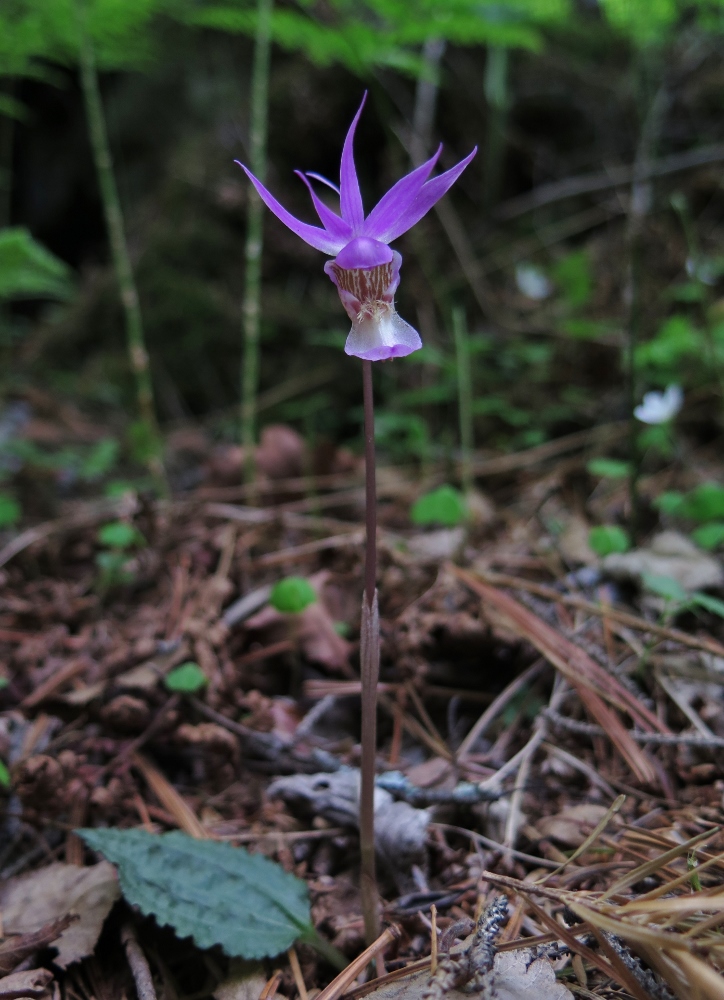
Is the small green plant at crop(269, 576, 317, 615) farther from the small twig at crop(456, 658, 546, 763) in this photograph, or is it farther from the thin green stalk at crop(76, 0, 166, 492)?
the thin green stalk at crop(76, 0, 166, 492)

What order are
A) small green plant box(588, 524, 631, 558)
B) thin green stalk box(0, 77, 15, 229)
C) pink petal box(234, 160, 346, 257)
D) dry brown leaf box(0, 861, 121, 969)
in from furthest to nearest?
1. thin green stalk box(0, 77, 15, 229)
2. small green plant box(588, 524, 631, 558)
3. dry brown leaf box(0, 861, 121, 969)
4. pink petal box(234, 160, 346, 257)

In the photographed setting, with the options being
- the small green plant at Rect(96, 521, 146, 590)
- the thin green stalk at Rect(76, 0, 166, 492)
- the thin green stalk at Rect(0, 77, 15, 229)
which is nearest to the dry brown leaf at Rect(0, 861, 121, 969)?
the small green plant at Rect(96, 521, 146, 590)

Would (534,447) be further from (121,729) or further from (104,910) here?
(104,910)

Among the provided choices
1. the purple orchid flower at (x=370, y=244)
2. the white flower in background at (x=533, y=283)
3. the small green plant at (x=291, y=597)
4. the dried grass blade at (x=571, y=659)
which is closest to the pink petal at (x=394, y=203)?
the purple orchid flower at (x=370, y=244)

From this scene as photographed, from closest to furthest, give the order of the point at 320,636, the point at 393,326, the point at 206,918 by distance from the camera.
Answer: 1. the point at 393,326
2. the point at 206,918
3. the point at 320,636

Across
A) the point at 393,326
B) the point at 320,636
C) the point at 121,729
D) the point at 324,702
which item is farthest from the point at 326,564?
the point at 393,326

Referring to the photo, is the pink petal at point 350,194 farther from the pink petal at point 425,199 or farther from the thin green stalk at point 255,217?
the thin green stalk at point 255,217

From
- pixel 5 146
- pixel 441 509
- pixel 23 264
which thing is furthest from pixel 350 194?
pixel 5 146
